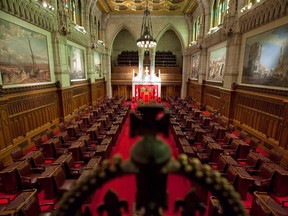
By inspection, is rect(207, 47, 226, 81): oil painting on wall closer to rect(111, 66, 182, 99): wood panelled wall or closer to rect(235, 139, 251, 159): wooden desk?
rect(111, 66, 182, 99): wood panelled wall

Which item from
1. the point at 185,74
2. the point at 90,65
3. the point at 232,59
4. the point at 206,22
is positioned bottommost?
the point at 185,74

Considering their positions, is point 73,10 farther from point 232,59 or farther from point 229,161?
point 229,161

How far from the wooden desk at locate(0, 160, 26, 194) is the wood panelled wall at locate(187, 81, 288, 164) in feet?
28.4

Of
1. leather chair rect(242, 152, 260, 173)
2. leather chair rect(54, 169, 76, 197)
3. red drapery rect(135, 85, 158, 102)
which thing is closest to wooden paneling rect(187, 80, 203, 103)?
red drapery rect(135, 85, 158, 102)

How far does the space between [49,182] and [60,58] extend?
832 cm

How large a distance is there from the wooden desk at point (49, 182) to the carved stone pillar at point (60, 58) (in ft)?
24.7

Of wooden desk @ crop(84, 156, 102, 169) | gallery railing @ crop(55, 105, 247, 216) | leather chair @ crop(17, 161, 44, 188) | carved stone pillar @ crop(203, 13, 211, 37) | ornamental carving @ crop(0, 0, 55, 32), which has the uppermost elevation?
carved stone pillar @ crop(203, 13, 211, 37)

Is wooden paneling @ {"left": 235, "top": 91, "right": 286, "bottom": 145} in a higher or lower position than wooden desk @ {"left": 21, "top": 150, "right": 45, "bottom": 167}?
higher

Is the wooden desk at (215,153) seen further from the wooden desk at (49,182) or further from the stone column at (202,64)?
the stone column at (202,64)

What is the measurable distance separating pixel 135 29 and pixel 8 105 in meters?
17.0

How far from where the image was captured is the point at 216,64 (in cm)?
1292

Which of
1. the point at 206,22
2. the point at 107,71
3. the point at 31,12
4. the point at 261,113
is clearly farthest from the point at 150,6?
the point at 261,113

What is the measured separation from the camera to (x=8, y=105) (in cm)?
680

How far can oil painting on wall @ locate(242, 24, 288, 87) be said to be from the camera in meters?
6.80
